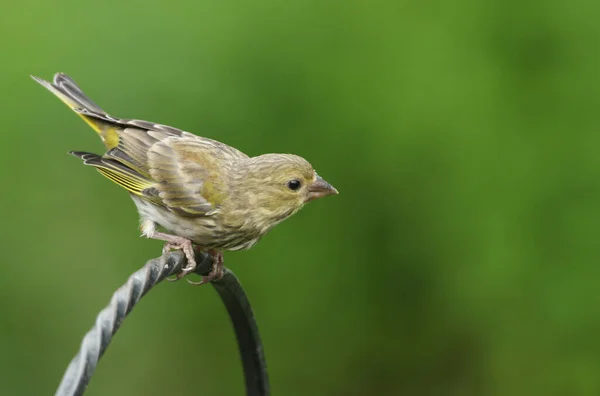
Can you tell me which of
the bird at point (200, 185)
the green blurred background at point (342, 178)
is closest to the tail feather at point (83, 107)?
the bird at point (200, 185)

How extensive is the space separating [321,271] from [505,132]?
1.40 metres

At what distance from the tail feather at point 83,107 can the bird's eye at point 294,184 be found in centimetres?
93

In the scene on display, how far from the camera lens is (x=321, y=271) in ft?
19.0

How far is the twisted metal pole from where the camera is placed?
2.19 m

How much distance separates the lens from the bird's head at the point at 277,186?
443 centimetres

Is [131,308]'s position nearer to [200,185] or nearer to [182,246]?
[182,246]

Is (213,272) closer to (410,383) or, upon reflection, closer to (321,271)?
(321,271)

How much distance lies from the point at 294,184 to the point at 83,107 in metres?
1.16

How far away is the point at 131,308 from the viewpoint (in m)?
2.53

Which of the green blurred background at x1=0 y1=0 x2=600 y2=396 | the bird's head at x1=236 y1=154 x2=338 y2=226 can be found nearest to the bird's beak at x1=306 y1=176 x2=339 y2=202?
the bird's head at x1=236 y1=154 x2=338 y2=226

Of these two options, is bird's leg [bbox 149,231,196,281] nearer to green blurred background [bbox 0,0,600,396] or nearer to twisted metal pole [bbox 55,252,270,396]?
twisted metal pole [bbox 55,252,270,396]

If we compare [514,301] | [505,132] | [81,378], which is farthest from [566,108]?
[81,378]

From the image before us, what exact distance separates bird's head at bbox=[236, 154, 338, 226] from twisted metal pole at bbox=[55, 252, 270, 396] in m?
0.39

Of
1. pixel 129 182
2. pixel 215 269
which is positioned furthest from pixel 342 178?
pixel 215 269
